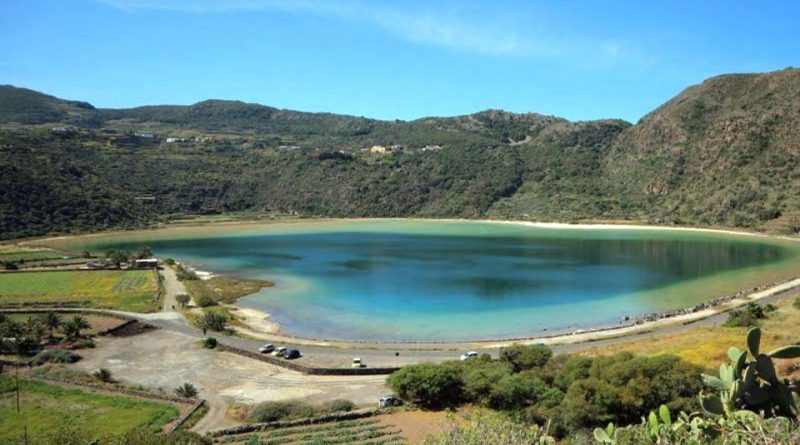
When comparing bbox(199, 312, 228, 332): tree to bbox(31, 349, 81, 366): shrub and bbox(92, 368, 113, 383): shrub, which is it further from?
bbox(92, 368, 113, 383): shrub

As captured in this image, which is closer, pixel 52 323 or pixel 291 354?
pixel 291 354

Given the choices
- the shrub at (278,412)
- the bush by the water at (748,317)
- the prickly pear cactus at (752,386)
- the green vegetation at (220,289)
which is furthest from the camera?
the green vegetation at (220,289)

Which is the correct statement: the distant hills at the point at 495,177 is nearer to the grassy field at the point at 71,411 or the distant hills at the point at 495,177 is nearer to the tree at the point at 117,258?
the tree at the point at 117,258

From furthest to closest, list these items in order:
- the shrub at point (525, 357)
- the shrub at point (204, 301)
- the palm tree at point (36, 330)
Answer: the shrub at point (204, 301), the palm tree at point (36, 330), the shrub at point (525, 357)

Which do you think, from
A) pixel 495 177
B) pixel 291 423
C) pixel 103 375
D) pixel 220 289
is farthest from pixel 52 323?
pixel 495 177

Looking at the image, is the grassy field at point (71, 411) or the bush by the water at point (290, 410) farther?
the bush by the water at point (290, 410)

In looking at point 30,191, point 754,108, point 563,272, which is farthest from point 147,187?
point 754,108

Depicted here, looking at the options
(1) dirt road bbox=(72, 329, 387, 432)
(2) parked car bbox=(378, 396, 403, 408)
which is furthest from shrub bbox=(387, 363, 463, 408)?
(1) dirt road bbox=(72, 329, 387, 432)

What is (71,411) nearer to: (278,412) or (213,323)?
(278,412)

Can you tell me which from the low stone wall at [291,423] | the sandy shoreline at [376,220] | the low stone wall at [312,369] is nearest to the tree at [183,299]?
the low stone wall at [312,369]
